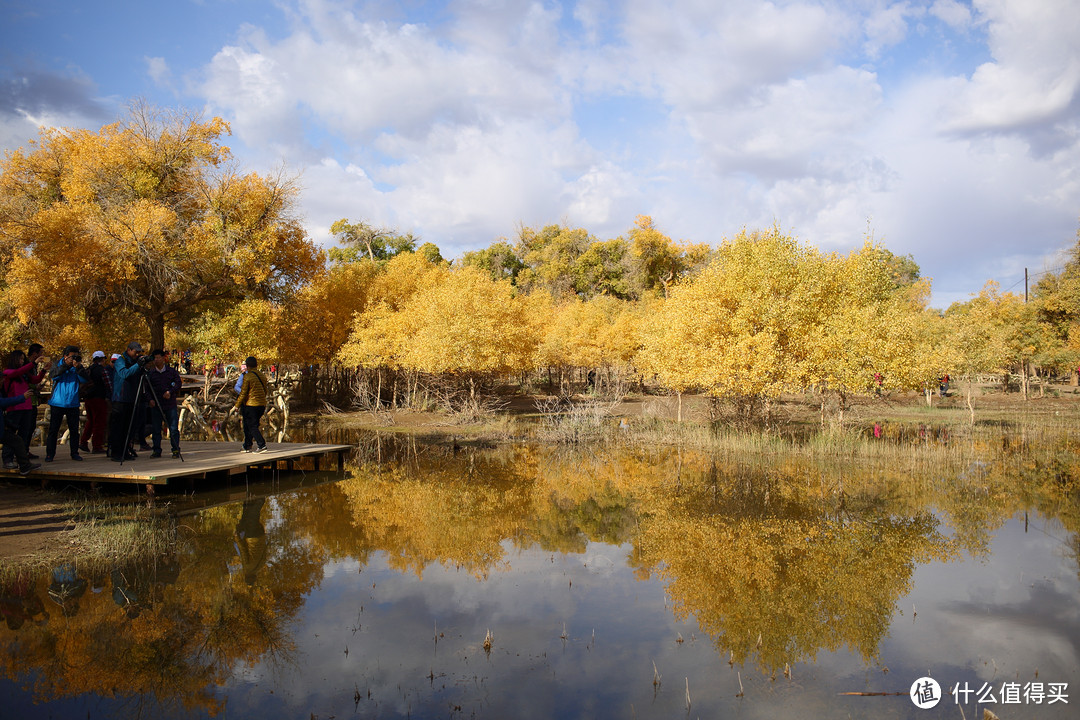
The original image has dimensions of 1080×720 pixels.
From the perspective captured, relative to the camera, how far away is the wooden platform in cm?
1092

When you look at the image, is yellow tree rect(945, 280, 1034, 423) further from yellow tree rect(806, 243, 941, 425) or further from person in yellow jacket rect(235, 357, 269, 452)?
person in yellow jacket rect(235, 357, 269, 452)

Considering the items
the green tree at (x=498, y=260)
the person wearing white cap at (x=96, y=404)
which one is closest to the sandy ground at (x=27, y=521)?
the person wearing white cap at (x=96, y=404)

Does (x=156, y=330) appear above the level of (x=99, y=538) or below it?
above

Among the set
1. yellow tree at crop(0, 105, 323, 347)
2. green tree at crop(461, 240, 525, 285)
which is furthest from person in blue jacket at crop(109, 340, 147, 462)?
green tree at crop(461, 240, 525, 285)

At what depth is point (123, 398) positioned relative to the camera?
38.4ft

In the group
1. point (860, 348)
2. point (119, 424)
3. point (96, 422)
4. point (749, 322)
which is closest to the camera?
point (119, 424)

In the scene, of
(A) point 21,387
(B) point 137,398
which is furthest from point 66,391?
(B) point 137,398

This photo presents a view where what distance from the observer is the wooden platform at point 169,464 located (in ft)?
35.8

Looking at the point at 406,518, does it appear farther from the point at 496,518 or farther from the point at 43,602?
the point at 43,602

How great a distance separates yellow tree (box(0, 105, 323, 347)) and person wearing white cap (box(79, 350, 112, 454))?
9.05m

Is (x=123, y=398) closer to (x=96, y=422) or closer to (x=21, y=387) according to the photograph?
(x=21, y=387)

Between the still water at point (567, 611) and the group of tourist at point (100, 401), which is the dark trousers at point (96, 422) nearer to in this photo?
the group of tourist at point (100, 401)

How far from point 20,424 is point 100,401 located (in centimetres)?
239

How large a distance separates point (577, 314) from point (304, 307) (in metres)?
22.2
